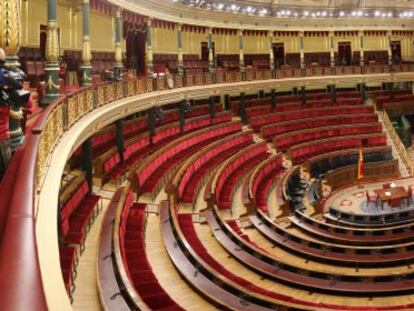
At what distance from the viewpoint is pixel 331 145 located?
66.4ft

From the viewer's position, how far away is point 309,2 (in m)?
26.5

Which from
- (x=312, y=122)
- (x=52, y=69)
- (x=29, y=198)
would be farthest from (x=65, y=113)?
(x=312, y=122)

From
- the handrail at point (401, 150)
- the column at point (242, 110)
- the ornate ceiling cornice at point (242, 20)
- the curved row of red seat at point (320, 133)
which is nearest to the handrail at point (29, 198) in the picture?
the ornate ceiling cornice at point (242, 20)

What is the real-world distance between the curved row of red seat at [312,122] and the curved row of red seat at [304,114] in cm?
66

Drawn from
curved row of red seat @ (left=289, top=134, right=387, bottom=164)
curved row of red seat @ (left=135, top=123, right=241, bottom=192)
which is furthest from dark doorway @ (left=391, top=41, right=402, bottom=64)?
curved row of red seat @ (left=135, top=123, right=241, bottom=192)

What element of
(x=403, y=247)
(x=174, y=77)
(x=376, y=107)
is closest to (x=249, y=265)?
(x=403, y=247)

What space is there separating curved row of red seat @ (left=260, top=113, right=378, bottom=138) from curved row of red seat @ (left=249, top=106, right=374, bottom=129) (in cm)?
66

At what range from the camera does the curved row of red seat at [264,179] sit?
13000 mm

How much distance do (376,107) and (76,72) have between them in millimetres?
18001

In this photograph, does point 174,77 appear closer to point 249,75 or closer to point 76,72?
point 76,72

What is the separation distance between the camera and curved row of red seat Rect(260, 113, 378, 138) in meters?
20.4

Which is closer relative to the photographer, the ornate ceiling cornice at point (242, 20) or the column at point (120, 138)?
the column at point (120, 138)

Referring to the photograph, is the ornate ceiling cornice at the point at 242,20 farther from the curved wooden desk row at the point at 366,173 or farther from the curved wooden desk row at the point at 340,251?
the curved wooden desk row at the point at 366,173

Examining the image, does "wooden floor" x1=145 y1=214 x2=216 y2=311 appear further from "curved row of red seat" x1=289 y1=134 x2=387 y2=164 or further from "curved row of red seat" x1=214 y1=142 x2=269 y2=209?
"curved row of red seat" x1=289 y1=134 x2=387 y2=164
